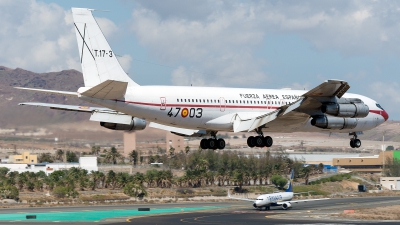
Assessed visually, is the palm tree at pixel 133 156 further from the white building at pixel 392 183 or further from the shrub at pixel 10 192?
the white building at pixel 392 183

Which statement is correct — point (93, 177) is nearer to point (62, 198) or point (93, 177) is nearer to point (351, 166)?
point (62, 198)

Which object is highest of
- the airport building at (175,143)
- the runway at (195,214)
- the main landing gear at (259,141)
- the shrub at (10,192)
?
the airport building at (175,143)

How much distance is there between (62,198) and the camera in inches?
3900

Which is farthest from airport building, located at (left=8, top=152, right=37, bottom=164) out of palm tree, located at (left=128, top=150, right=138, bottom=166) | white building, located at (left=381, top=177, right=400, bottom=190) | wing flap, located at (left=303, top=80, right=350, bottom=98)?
wing flap, located at (left=303, top=80, right=350, bottom=98)

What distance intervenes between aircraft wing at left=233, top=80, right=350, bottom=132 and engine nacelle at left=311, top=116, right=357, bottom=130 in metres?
0.57

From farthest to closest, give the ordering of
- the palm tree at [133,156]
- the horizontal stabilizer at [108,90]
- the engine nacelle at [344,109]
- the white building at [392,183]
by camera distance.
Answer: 1. the palm tree at [133,156]
2. the white building at [392,183]
3. the engine nacelle at [344,109]
4. the horizontal stabilizer at [108,90]

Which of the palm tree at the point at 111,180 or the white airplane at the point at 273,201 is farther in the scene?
the palm tree at the point at 111,180

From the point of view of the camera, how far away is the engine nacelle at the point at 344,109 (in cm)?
4738

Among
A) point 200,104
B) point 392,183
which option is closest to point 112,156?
point 392,183

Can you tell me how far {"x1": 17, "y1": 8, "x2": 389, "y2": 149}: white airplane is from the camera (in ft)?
150

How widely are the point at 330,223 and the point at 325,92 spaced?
2972 centimetres

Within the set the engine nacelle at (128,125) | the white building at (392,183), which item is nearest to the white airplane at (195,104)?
the engine nacelle at (128,125)

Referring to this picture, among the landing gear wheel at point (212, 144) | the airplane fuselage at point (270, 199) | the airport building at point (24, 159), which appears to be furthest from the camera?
the airport building at point (24, 159)

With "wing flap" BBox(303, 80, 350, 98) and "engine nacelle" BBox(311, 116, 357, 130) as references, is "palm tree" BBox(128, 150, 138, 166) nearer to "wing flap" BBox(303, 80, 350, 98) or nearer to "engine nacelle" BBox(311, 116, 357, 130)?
"engine nacelle" BBox(311, 116, 357, 130)
